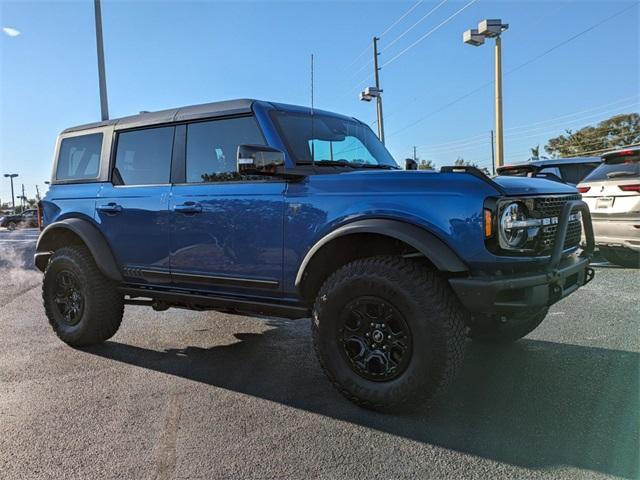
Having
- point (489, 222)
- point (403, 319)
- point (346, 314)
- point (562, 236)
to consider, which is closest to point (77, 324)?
point (346, 314)

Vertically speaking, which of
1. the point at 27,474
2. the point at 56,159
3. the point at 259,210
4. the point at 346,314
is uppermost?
the point at 56,159

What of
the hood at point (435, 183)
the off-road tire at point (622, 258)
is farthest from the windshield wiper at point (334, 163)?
the off-road tire at point (622, 258)

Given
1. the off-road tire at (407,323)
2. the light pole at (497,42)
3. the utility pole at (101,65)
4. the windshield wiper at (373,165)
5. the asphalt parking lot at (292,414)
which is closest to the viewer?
the asphalt parking lot at (292,414)

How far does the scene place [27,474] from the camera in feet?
8.59

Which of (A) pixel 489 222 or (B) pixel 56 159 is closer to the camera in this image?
(A) pixel 489 222

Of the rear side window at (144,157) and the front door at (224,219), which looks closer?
the front door at (224,219)

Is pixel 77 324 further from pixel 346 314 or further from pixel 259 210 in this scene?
pixel 346 314

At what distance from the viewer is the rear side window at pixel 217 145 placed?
3.95m

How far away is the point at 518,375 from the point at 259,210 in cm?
221

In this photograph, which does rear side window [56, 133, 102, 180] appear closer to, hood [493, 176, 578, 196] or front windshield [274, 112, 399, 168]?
front windshield [274, 112, 399, 168]

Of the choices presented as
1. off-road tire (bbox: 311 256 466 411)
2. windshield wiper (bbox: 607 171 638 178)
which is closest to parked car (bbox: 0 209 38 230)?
windshield wiper (bbox: 607 171 638 178)

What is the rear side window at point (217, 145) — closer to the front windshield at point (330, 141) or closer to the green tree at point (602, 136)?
the front windshield at point (330, 141)

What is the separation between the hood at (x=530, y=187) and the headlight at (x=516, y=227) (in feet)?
0.27

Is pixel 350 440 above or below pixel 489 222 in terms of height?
below
